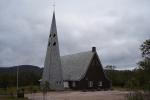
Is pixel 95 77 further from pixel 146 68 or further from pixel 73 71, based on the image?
pixel 146 68

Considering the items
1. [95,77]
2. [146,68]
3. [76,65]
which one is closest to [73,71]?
[76,65]

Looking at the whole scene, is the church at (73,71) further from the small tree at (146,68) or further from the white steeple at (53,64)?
the small tree at (146,68)

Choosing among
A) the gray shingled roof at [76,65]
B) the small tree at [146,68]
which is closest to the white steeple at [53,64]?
the gray shingled roof at [76,65]

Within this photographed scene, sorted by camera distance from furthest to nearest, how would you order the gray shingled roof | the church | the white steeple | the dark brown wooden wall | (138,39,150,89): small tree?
the gray shingled roof < the dark brown wooden wall < the church < the white steeple < (138,39,150,89): small tree

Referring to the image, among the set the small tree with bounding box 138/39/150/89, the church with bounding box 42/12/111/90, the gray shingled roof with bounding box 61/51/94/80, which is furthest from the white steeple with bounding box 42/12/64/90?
the small tree with bounding box 138/39/150/89

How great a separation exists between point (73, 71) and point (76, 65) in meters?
1.52

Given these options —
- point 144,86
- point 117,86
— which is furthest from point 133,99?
point 117,86

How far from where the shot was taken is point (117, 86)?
227 feet

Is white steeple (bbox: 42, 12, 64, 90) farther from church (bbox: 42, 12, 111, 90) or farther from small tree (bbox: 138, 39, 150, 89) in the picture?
small tree (bbox: 138, 39, 150, 89)

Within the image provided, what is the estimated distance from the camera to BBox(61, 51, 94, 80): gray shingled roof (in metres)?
58.7

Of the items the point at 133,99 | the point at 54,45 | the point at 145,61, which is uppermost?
the point at 54,45

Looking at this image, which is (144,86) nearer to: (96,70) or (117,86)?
(96,70)

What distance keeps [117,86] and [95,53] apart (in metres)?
12.7

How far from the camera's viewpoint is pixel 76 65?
202 feet
